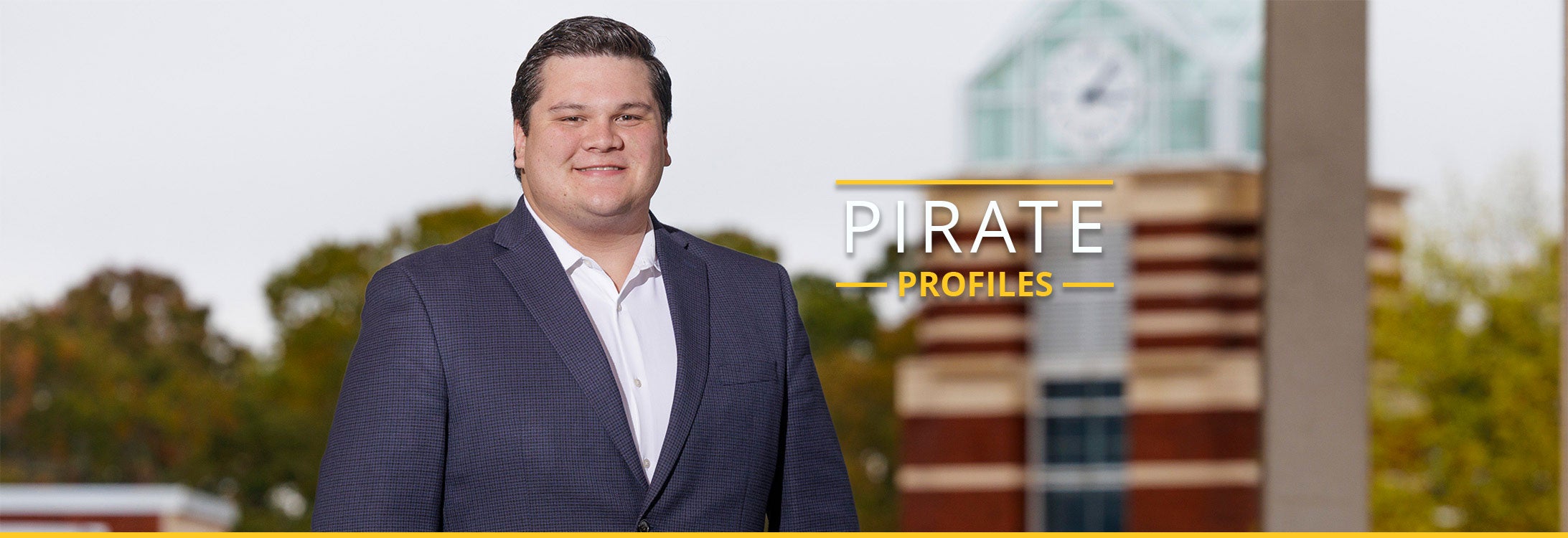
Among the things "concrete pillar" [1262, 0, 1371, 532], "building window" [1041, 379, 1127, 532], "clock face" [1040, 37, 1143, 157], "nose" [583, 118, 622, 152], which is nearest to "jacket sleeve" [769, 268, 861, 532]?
"nose" [583, 118, 622, 152]

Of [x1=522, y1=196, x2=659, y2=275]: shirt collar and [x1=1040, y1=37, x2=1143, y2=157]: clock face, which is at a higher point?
[x1=1040, y1=37, x2=1143, y2=157]: clock face

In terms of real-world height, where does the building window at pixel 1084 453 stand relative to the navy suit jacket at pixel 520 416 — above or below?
below

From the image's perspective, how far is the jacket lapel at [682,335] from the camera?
93.6 inches

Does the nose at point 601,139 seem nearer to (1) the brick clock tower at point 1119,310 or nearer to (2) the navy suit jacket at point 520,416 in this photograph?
(2) the navy suit jacket at point 520,416

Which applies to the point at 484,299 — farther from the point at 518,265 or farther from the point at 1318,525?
the point at 1318,525

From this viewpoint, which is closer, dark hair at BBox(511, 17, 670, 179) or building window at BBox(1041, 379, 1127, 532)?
dark hair at BBox(511, 17, 670, 179)

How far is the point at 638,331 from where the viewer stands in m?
2.47

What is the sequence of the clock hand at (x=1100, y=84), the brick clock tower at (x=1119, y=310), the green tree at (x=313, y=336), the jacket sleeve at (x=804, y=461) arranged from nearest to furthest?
the jacket sleeve at (x=804, y=461), the clock hand at (x=1100, y=84), the brick clock tower at (x=1119, y=310), the green tree at (x=313, y=336)

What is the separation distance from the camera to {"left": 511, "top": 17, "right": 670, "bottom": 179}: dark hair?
→ 8.05ft

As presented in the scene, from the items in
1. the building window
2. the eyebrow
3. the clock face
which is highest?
the clock face

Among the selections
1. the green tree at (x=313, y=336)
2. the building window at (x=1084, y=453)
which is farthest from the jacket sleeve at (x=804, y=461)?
the green tree at (x=313, y=336)

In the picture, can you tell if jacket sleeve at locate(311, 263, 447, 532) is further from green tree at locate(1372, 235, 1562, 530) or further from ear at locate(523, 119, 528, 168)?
green tree at locate(1372, 235, 1562, 530)

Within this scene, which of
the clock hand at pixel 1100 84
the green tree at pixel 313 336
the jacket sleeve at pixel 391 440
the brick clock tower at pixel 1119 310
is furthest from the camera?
the green tree at pixel 313 336

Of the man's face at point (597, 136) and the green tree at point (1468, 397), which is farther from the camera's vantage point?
the green tree at point (1468, 397)
